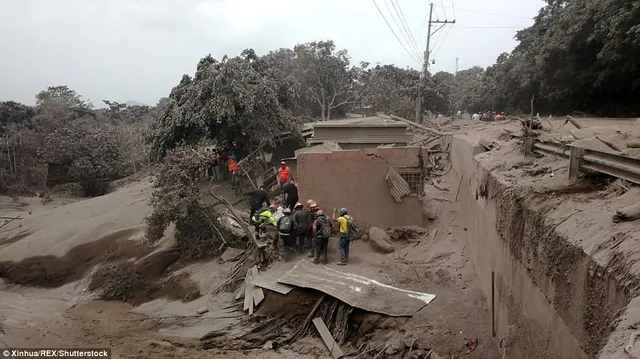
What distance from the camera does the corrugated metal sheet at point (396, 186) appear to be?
13.0 m

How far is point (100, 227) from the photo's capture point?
19.1 meters

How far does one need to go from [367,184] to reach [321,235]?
2.62 m

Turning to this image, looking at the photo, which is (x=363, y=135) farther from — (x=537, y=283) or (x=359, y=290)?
(x=537, y=283)

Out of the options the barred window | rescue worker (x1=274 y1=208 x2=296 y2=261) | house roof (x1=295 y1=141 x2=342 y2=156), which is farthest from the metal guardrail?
Result: house roof (x1=295 y1=141 x2=342 y2=156)

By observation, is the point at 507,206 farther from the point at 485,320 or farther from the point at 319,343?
the point at 319,343

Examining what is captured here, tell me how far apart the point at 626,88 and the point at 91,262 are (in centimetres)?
2210

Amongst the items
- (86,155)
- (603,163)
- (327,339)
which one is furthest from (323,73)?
(603,163)

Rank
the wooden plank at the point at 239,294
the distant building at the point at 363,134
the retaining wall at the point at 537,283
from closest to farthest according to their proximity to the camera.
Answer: the retaining wall at the point at 537,283 < the wooden plank at the point at 239,294 < the distant building at the point at 363,134

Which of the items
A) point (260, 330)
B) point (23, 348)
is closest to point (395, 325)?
point (260, 330)

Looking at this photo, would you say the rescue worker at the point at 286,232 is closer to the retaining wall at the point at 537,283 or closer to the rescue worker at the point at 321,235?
the rescue worker at the point at 321,235

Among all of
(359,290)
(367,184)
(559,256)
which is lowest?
(359,290)

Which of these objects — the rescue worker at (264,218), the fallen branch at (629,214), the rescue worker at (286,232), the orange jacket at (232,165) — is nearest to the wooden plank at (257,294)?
the rescue worker at (286,232)

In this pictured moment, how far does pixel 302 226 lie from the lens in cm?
1170

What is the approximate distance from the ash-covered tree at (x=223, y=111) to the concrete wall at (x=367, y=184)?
602 centimetres
